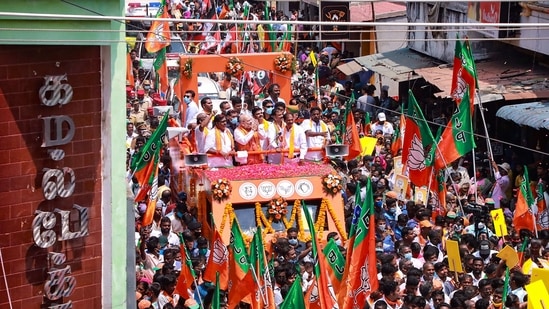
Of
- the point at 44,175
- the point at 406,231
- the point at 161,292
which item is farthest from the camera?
the point at 406,231

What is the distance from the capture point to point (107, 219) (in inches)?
395

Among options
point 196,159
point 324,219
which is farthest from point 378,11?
point 324,219

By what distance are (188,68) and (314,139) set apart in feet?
13.1

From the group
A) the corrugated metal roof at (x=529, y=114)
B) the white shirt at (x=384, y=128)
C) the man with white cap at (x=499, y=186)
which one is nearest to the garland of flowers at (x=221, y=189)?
the man with white cap at (x=499, y=186)

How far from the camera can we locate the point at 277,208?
15.0m

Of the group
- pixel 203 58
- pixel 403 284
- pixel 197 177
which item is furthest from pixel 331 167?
pixel 203 58

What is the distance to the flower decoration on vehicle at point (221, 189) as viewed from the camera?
15.0m

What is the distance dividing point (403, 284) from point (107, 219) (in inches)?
159

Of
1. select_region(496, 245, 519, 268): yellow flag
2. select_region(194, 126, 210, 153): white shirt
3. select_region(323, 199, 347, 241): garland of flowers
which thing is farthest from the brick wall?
select_region(194, 126, 210, 153): white shirt

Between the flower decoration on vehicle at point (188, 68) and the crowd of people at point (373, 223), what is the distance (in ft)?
0.81

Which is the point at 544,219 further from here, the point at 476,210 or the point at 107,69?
the point at 107,69

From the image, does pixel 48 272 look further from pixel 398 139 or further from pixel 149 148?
pixel 398 139

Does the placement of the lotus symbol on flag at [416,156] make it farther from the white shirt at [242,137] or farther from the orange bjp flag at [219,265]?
the orange bjp flag at [219,265]

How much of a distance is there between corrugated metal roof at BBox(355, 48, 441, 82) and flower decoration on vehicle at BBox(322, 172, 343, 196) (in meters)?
9.65
